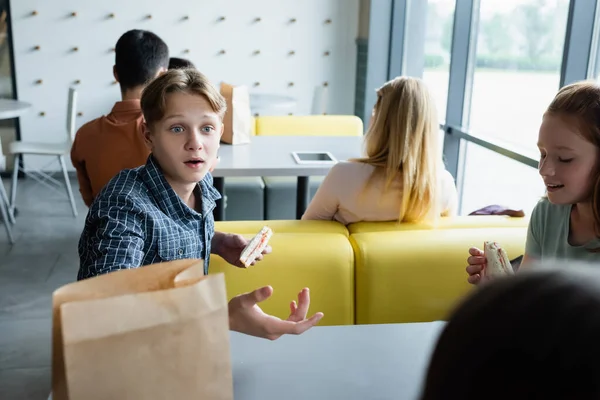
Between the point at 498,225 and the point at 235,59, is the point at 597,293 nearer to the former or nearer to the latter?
the point at 498,225

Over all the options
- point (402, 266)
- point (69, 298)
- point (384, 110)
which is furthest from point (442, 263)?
point (69, 298)

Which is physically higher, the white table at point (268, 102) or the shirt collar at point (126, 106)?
the shirt collar at point (126, 106)

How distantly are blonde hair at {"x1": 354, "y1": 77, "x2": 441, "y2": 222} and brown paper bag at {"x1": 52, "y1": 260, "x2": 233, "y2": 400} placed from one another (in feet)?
4.54

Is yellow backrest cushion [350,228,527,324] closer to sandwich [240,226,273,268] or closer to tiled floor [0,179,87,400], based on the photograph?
sandwich [240,226,273,268]

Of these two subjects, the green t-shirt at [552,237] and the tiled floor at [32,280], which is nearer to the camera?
the green t-shirt at [552,237]

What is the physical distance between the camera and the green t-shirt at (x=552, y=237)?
1356mm

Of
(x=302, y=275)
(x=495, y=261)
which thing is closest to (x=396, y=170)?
(x=302, y=275)

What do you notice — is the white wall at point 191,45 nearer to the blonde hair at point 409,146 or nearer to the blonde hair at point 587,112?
the blonde hair at point 409,146

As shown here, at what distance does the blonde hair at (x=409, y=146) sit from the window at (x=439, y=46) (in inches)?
82.0

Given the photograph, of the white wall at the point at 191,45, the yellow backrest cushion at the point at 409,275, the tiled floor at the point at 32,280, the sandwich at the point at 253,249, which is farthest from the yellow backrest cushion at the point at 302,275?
the white wall at the point at 191,45

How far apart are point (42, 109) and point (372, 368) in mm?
5370

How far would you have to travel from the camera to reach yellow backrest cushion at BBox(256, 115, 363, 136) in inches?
168

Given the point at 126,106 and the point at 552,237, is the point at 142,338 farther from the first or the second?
the point at 126,106

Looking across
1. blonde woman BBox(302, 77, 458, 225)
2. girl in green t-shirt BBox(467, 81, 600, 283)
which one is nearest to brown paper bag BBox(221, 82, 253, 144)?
blonde woman BBox(302, 77, 458, 225)
